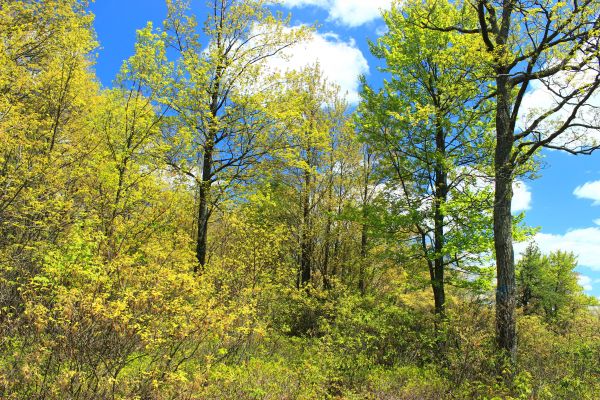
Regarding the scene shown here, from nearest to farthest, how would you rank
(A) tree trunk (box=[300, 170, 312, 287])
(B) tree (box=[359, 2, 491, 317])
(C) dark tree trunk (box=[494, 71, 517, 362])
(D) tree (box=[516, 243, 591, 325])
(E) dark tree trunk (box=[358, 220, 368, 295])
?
(C) dark tree trunk (box=[494, 71, 517, 362]), (B) tree (box=[359, 2, 491, 317]), (E) dark tree trunk (box=[358, 220, 368, 295]), (A) tree trunk (box=[300, 170, 312, 287]), (D) tree (box=[516, 243, 591, 325])

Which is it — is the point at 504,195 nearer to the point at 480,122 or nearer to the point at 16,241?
the point at 480,122

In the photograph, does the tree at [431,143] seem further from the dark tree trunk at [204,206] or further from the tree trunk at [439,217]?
the dark tree trunk at [204,206]

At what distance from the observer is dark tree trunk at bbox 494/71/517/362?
8016 mm

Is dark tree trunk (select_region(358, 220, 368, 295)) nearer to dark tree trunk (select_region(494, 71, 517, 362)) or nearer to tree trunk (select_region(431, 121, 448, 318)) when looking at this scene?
tree trunk (select_region(431, 121, 448, 318))

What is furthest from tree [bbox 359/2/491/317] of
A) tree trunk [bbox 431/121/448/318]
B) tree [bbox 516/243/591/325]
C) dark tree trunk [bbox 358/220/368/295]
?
tree [bbox 516/243/591/325]

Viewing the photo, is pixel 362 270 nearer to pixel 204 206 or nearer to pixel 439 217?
pixel 439 217

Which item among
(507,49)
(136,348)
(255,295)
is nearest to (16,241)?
(136,348)

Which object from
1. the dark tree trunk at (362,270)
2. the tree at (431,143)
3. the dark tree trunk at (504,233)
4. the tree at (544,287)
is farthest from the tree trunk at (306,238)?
the tree at (544,287)

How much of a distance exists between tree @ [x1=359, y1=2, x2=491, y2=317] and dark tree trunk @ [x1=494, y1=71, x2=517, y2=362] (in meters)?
2.48

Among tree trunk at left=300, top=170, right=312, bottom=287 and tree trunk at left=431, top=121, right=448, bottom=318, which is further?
tree trunk at left=300, top=170, right=312, bottom=287

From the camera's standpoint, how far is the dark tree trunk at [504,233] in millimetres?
8016

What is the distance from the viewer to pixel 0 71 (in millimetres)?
7629

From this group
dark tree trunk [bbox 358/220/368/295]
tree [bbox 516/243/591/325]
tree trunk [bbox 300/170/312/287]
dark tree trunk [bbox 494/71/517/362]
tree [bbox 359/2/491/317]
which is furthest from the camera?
tree [bbox 516/243/591/325]

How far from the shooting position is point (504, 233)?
8.48 meters
